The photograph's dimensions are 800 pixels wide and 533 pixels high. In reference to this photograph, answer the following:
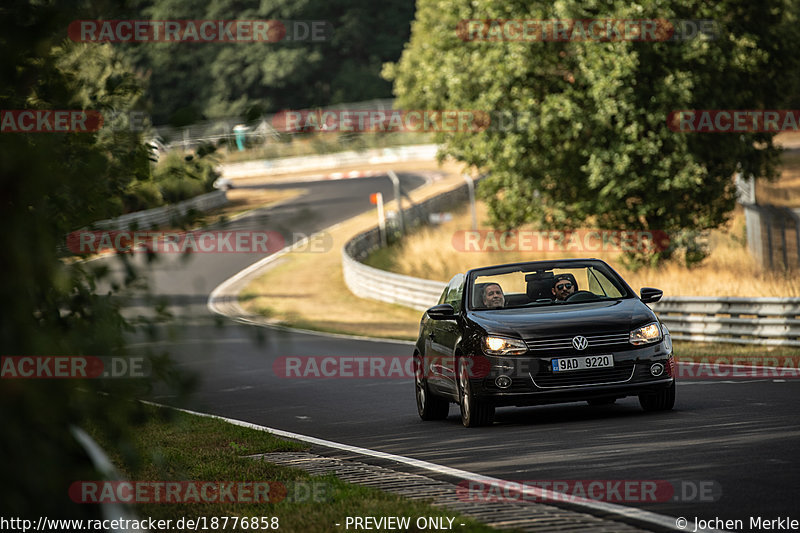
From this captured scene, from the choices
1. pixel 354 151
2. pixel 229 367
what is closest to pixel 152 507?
pixel 229 367

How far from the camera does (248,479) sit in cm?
877

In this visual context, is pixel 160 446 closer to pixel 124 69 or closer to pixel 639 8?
pixel 124 69

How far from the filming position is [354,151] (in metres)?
87.1

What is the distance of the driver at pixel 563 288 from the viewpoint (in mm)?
12258

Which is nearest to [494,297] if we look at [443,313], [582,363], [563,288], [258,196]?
[443,313]

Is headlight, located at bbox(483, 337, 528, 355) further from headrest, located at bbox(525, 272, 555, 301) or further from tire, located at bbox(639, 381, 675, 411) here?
tire, located at bbox(639, 381, 675, 411)

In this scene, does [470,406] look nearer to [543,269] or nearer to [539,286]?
[539,286]

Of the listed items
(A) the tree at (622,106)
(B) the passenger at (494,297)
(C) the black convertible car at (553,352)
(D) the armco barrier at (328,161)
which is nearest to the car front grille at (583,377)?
(C) the black convertible car at (553,352)

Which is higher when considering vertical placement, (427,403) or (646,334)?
(646,334)

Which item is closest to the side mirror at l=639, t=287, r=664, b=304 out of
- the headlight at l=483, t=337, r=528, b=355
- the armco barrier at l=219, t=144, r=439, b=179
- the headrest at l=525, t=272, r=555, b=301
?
the headrest at l=525, t=272, r=555, b=301

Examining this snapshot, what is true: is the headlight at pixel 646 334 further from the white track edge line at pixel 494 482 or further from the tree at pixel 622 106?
the tree at pixel 622 106

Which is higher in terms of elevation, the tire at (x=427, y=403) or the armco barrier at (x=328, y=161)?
the armco barrier at (x=328, y=161)

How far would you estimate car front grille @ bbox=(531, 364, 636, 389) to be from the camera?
1086 cm

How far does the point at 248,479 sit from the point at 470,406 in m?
3.18
